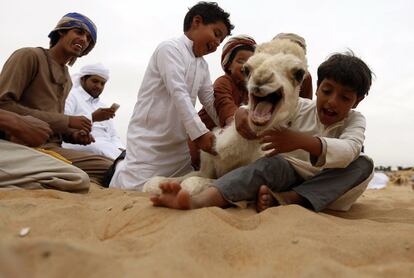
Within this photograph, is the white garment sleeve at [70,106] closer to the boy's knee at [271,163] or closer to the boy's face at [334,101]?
the boy's knee at [271,163]

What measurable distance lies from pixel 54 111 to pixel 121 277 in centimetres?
288

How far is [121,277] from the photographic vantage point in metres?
1.13

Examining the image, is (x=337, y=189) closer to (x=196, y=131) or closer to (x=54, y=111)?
(x=196, y=131)

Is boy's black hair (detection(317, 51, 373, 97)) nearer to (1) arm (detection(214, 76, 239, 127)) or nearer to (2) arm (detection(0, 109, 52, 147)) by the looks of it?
(1) arm (detection(214, 76, 239, 127))

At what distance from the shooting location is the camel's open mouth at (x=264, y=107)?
2.19m

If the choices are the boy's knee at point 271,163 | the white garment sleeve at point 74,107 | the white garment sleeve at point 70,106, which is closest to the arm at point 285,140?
the boy's knee at point 271,163

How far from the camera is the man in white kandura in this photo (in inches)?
213

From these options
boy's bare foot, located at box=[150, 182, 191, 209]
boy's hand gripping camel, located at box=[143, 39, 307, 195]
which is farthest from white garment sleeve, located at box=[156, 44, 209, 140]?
boy's bare foot, located at box=[150, 182, 191, 209]

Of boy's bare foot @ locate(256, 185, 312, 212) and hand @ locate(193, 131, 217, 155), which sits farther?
hand @ locate(193, 131, 217, 155)

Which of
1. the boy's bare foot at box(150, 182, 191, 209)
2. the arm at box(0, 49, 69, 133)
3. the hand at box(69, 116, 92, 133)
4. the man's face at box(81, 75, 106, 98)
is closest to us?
the boy's bare foot at box(150, 182, 191, 209)

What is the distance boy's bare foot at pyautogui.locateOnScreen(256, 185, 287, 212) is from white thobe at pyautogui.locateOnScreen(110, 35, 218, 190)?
1142mm

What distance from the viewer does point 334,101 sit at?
2.62 meters

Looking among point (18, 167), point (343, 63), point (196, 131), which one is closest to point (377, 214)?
point (343, 63)

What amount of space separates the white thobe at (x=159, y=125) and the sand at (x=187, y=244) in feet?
3.70
